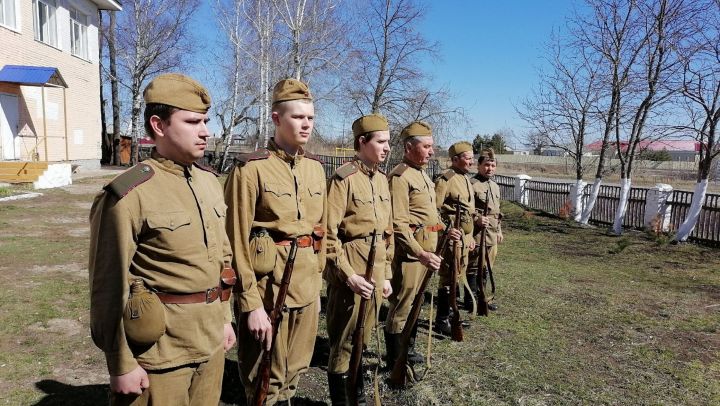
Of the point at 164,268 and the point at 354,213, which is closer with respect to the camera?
the point at 164,268

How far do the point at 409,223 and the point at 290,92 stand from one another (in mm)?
1728

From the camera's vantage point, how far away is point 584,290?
688 centimetres

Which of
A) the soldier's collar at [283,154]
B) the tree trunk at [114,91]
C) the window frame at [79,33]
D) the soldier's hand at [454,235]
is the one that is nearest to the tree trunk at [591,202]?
the soldier's hand at [454,235]

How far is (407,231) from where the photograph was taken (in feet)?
12.7

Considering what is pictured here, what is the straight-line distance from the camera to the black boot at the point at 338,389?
3.37m

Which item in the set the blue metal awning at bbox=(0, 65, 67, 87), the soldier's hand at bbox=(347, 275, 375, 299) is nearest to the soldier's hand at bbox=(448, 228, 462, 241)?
the soldier's hand at bbox=(347, 275, 375, 299)

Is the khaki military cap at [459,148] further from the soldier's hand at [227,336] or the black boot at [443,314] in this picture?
the soldier's hand at [227,336]

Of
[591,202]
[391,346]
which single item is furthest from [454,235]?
[591,202]

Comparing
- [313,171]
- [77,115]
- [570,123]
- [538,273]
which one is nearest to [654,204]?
[570,123]

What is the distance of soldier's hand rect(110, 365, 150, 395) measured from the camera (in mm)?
1784

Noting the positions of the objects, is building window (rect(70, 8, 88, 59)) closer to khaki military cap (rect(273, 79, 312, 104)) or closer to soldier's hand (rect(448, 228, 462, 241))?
soldier's hand (rect(448, 228, 462, 241))

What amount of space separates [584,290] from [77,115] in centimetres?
2236

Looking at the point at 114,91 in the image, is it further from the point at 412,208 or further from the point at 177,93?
the point at 177,93

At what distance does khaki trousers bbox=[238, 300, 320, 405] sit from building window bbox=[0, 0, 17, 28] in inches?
741
